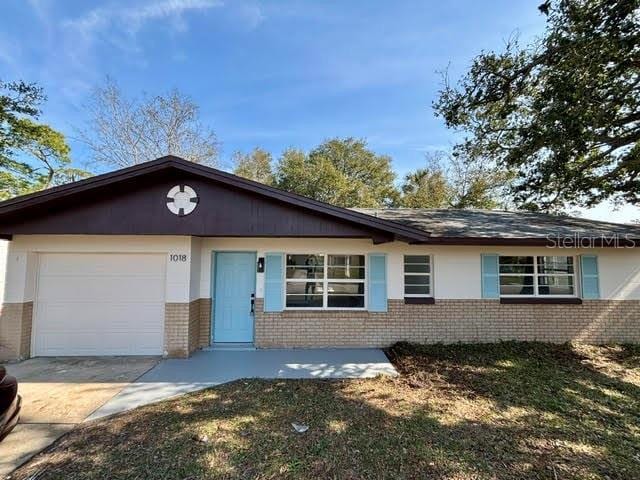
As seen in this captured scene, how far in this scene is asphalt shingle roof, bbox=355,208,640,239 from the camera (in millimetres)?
8070

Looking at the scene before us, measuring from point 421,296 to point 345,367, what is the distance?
2921 mm

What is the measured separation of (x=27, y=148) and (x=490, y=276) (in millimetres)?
22602

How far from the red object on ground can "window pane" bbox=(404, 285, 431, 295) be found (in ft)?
24.5

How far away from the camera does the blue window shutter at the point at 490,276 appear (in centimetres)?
826

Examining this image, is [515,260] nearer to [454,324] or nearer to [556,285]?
[556,285]

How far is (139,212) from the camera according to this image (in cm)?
665

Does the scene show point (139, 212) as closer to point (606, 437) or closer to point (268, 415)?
point (268, 415)

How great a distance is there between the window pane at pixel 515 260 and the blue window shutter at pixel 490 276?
0.47 meters

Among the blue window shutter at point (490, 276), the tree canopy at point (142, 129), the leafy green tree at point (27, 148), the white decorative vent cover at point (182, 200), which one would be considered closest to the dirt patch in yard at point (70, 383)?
the white decorative vent cover at point (182, 200)

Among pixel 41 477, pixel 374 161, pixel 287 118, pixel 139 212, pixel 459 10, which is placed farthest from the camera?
pixel 374 161

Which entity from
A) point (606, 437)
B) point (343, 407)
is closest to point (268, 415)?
point (343, 407)

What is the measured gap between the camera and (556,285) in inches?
339

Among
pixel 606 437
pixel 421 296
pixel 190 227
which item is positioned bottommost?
pixel 606 437

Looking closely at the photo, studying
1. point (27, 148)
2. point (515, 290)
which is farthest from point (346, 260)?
point (27, 148)
